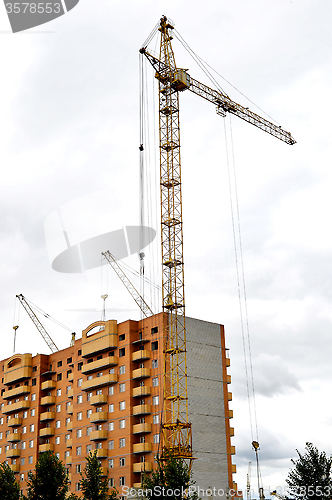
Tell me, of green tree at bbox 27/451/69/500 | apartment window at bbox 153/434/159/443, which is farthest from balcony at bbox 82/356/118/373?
green tree at bbox 27/451/69/500

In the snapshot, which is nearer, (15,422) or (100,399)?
(100,399)

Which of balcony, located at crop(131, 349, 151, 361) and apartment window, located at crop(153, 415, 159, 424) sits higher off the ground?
balcony, located at crop(131, 349, 151, 361)

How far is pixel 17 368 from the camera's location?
133250 millimetres

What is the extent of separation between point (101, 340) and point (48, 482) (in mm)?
29976

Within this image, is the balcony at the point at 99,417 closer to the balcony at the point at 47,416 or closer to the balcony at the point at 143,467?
the balcony at the point at 143,467

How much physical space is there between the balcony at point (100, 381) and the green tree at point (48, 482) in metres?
20.4

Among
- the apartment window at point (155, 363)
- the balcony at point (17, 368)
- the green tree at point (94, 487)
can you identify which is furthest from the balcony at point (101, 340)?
the green tree at point (94, 487)

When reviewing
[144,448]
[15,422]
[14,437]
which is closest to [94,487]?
[144,448]

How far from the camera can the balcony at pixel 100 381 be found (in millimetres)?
104812

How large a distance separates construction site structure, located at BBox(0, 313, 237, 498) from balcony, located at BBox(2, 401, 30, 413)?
6144 mm

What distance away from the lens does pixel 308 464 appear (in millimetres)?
75312

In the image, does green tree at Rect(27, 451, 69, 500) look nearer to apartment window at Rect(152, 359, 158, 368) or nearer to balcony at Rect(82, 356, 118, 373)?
apartment window at Rect(152, 359, 158, 368)

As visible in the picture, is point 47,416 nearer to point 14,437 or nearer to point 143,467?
point 14,437

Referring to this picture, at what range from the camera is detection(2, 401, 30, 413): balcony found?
5044 inches
